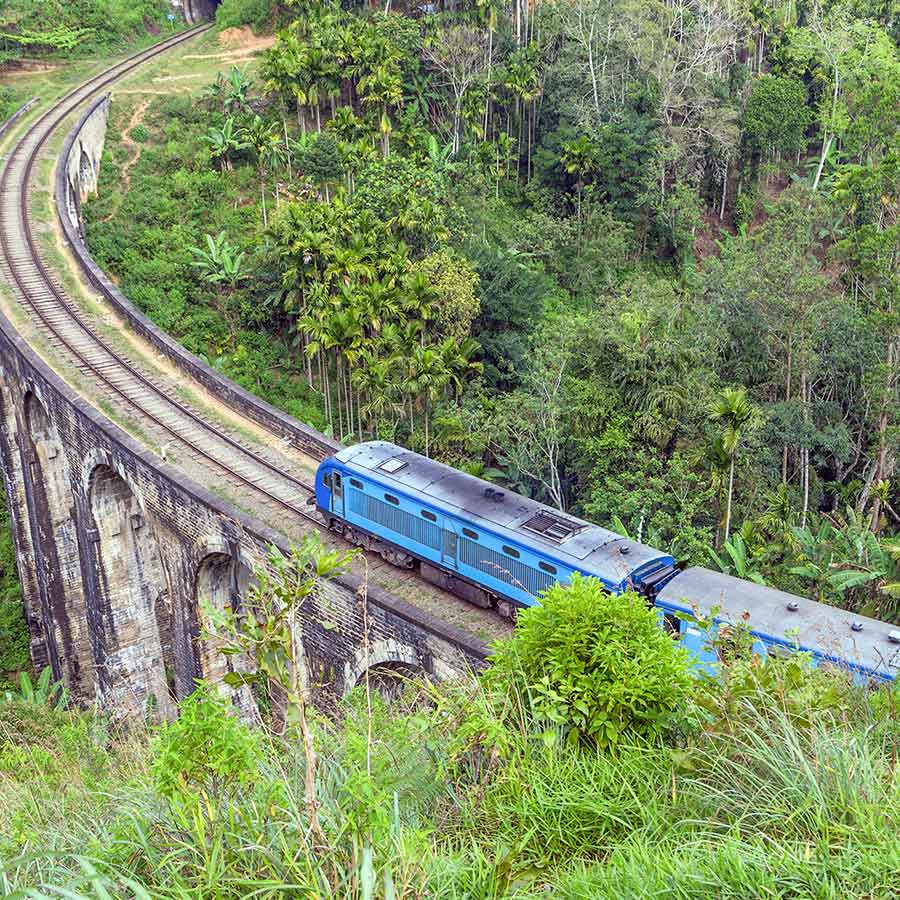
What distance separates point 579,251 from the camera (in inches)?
1969

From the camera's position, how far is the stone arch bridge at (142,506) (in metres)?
21.0

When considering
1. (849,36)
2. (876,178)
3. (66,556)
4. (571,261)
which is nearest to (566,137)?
(571,261)

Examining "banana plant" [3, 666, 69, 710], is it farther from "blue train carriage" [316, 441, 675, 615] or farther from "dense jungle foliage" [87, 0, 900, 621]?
"dense jungle foliage" [87, 0, 900, 621]

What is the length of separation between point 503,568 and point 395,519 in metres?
3.13

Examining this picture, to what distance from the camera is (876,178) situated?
113ft

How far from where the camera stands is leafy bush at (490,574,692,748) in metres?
10.1

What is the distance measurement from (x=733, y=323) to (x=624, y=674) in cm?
2667

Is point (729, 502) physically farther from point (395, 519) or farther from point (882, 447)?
point (395, 519)

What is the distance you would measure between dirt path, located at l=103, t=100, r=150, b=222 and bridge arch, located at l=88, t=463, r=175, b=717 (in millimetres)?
25973

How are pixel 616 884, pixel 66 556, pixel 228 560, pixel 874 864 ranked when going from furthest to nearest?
1. pixel 66 556
2. pixel 228 560
3. pixel 616 884
4. pixel 874 864

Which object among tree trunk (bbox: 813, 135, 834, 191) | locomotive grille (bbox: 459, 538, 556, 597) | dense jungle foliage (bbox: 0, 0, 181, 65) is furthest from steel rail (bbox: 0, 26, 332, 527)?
tree trunk (bbox: 813, 135, 834, 191)

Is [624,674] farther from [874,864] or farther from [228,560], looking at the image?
[228,560]

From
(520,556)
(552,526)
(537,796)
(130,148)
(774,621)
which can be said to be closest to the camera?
(537,796)

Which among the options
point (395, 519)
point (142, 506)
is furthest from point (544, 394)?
point (142, 506)
